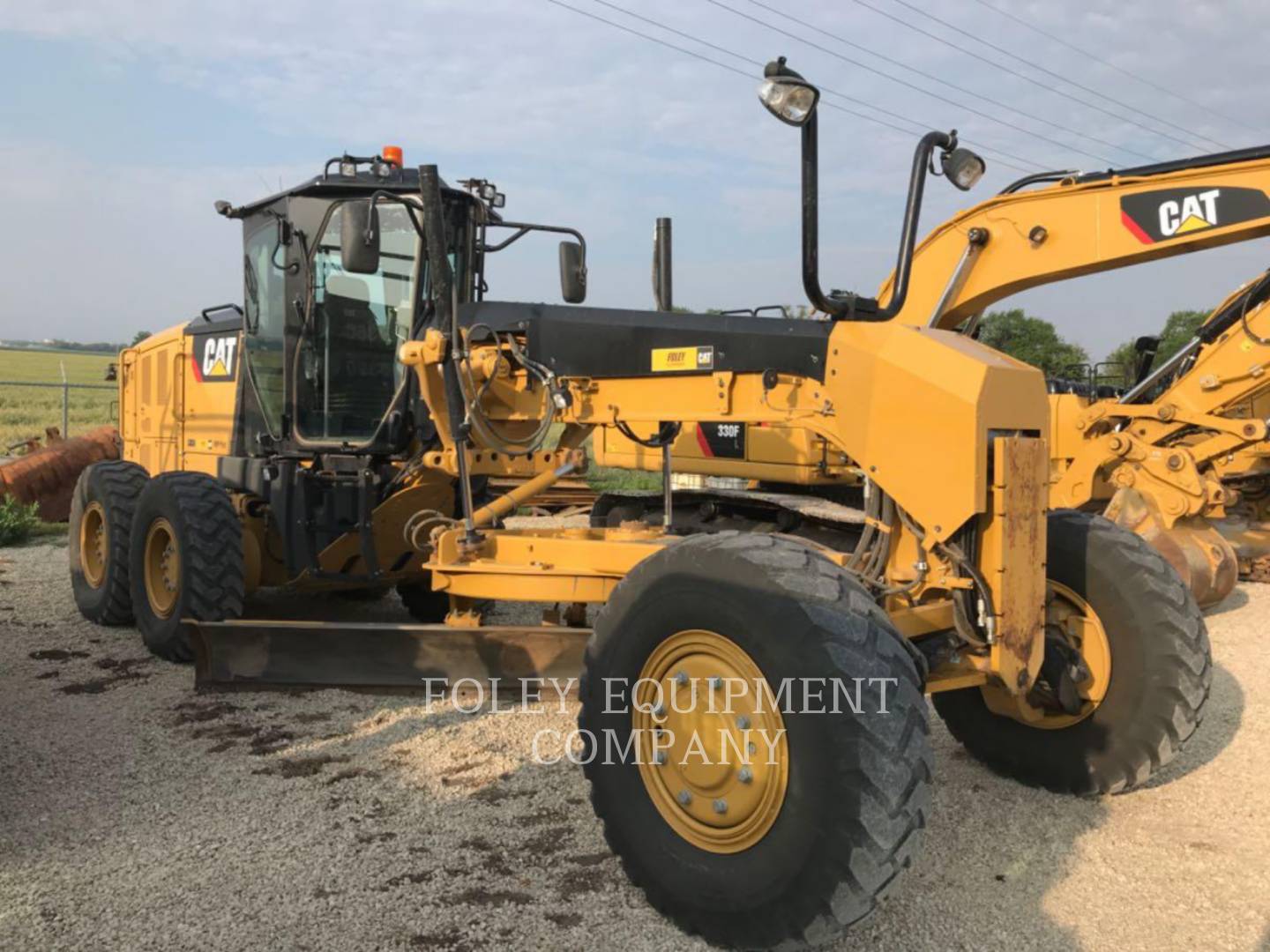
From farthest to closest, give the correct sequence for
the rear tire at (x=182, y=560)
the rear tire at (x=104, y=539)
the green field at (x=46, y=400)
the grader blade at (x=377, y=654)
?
1. the green field at (x=46, y=400)
2. the rear tire at (x=104, y=539)
3. the rear tire at (x=182, y=560)
4. the grader blade at (x=377, y=654)

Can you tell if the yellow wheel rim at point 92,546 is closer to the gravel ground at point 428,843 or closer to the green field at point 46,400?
the gravel ground at point 428,843

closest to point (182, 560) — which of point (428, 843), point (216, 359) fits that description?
point (216, 359)

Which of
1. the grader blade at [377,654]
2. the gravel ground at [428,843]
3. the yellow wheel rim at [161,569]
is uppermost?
the yellow wheel rim at [161,569]

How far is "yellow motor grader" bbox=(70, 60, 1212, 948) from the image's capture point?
3039 millimetres

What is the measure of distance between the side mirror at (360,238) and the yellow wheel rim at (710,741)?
2.48 metres

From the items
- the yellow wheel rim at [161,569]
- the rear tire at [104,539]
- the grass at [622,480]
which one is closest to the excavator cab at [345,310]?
the yellow wheel rim at [161,569]

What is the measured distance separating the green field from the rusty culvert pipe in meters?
1.35

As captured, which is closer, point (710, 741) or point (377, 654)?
point (710, 741)

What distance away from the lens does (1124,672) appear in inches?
162

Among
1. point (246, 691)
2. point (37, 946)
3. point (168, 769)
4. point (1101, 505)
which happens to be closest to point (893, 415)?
point (37, 946)

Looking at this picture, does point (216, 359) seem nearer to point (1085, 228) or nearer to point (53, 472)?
point (1085, 228)

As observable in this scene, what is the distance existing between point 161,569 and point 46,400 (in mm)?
28872

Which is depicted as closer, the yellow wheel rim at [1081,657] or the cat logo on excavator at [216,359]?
the yellow wheel rim at [1081,657]

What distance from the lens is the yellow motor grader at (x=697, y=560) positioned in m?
3.04
